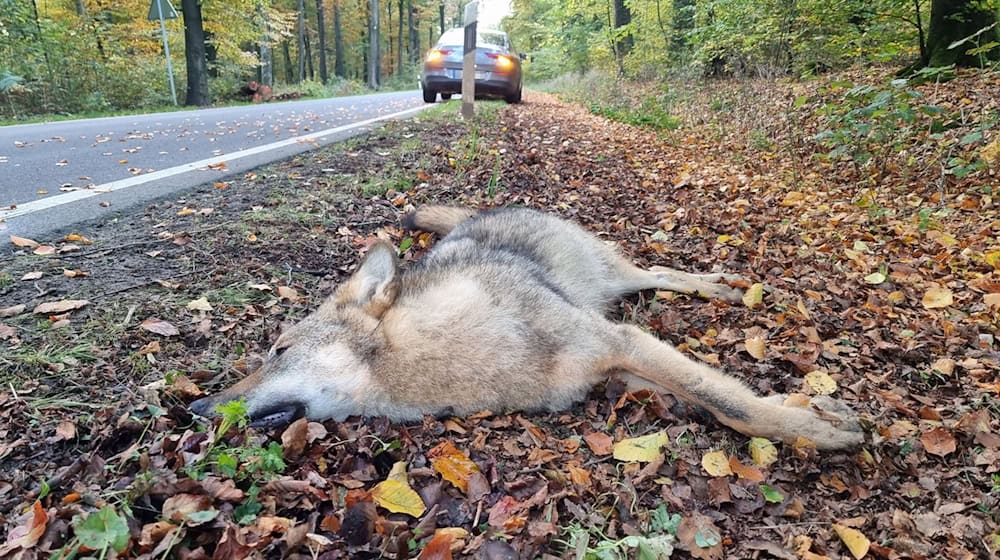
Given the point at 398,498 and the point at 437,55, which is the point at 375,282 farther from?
the point at 437,55

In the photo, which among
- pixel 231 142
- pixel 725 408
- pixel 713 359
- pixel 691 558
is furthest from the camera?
pixel 231 142

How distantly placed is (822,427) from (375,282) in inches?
83.5

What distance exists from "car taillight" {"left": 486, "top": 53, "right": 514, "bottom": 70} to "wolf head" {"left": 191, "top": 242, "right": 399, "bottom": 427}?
12861mm

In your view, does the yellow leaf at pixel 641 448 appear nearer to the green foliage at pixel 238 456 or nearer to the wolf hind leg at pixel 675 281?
the green foliage at pixel 238 456

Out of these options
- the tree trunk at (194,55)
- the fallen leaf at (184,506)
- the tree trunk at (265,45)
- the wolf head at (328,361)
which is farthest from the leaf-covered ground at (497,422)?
the tree trunk at (265,45)

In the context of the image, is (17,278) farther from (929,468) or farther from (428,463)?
(929,468)

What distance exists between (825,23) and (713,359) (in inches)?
332

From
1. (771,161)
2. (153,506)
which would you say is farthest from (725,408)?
(771,161)

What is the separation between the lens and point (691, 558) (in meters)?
1.86

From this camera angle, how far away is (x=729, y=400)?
2.47 meters

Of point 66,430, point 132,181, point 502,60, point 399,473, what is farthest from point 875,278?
point 502,60

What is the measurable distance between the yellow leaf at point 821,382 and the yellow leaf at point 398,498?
6.44ft

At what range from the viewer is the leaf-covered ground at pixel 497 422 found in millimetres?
1886

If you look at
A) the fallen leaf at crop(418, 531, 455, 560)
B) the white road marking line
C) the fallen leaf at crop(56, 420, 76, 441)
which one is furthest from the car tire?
the fallen leaf at crop(418, 531, 455, 560)
